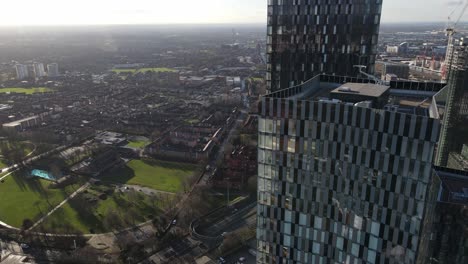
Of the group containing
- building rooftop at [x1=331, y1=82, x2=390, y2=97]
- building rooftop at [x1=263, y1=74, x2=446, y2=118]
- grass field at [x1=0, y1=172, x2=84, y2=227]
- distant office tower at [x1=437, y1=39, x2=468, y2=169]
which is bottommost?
grass field at [x1=0, y1=172, x2=84, y2=227]

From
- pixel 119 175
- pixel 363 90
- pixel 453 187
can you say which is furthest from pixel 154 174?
pixel 363 90

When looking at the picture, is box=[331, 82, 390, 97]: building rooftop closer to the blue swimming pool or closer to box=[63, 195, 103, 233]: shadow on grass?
box=[63, 195, 103, 233]: shadow on grass

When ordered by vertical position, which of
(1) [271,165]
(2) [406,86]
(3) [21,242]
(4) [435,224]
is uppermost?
(2) [406,86]

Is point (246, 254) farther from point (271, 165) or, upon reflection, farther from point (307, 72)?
point (271, 165)

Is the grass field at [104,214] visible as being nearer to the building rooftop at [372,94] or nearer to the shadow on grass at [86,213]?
the shadow on grass at [86,213]

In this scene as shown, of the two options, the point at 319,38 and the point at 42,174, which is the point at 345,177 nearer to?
the point at 319,38

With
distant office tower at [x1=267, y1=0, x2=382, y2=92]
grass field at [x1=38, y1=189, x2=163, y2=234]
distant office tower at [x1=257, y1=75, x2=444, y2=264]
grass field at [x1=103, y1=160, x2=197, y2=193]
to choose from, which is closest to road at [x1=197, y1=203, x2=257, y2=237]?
grass field at [x1=38, y1=189, x2=163, y2=234]

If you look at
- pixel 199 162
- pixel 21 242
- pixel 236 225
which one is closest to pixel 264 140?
pixel 236 225
